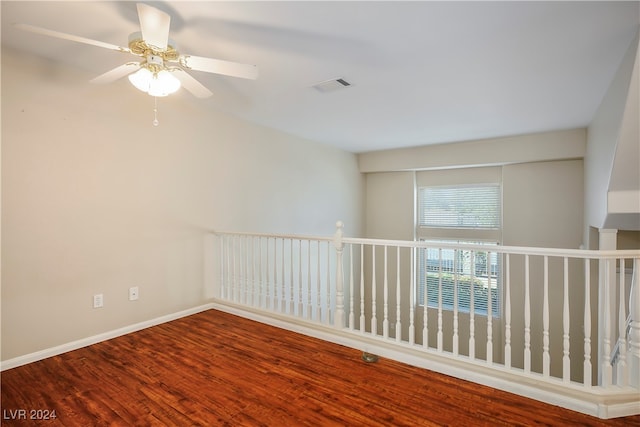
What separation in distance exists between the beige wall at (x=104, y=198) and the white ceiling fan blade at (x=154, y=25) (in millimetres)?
1339

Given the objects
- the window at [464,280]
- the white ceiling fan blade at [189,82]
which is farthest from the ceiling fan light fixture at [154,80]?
the window at [464,280]

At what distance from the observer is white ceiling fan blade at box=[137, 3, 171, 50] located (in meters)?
1.63

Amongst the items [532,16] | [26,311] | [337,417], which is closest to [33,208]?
[26,311]

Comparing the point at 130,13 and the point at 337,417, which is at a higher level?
the point at 130,13

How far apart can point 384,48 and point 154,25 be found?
148 centimetres

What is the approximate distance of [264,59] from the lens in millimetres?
2486

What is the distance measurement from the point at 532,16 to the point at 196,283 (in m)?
3.69

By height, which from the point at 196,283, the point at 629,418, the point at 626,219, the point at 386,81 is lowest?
the point at 629,418

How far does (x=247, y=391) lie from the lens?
2.07 m

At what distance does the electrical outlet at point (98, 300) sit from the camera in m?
2.79

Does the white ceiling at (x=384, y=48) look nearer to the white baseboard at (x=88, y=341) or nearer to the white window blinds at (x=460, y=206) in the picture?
the white window blinds at (x=460, y=206)

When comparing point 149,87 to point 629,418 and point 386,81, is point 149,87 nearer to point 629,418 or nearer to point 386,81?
point 386,81

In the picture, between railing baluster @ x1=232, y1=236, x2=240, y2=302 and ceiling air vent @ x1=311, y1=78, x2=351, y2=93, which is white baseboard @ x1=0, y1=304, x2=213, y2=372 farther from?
ceiling air vent @ x1=311, y1=78, x2=351, y2=93

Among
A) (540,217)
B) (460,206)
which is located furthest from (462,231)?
(540,217)
